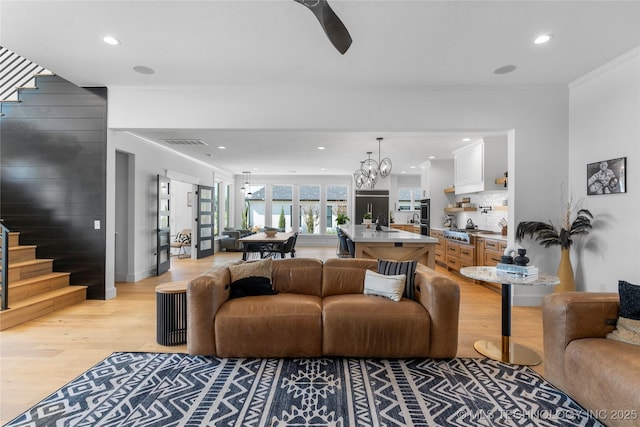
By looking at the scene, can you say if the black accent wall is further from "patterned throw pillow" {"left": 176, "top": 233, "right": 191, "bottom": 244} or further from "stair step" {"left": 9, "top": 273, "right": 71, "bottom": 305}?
"patterned throw pillow" {"left": 176, "top": 233, "right": 191, "bottom": 244}

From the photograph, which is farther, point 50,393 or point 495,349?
point 495,349

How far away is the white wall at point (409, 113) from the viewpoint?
13.7ft

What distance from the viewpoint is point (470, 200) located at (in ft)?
23.8

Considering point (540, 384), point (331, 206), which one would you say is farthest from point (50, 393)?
point (331, 206)

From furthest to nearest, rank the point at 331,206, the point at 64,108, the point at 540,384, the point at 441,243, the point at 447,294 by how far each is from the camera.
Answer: the point at 331,206
the point at 441,243
the point at 64,108
the point at 447,294
the point at 540,384

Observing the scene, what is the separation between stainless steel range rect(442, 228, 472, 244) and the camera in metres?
5.82

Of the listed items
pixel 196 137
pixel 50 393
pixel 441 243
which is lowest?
pixel 50 393

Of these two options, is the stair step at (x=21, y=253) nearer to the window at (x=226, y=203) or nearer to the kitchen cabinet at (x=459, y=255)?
the window at (x=226, y=203)

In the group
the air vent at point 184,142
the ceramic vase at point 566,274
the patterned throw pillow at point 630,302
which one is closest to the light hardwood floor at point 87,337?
the ceramic vase at point 566,274

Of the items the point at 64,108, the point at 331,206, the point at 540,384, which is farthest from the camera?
the point at 331,206

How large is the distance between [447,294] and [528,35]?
2.52 metres

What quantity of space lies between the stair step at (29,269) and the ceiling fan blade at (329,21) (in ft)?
15.2

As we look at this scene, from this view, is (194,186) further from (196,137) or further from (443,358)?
(443,358)

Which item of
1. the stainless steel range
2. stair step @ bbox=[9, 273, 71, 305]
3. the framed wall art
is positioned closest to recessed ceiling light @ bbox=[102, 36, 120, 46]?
stair step @ bbox=[9, 273, 71, 305]
